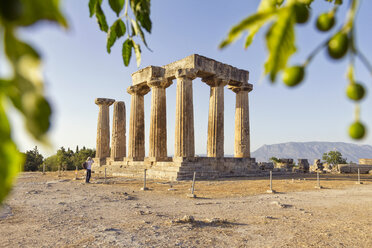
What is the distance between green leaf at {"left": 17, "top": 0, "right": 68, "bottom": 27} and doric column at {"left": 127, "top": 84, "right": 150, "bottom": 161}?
2659cm

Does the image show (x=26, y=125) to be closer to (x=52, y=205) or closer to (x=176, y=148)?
(x=52, y=205)

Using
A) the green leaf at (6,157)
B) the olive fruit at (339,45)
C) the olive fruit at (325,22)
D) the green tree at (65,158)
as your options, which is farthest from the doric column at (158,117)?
the green leaf at (6,157)

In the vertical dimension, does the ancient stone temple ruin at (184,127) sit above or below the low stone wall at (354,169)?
above

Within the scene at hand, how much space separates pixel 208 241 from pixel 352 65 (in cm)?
582

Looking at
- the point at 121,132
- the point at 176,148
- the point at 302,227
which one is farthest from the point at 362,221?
the point at 121,132

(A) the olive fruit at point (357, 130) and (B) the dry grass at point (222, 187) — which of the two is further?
(B) the dry grass at point (222, 187)

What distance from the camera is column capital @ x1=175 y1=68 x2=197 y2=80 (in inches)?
865

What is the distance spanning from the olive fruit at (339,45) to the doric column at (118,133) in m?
29.3

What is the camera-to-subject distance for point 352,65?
2.19 feet

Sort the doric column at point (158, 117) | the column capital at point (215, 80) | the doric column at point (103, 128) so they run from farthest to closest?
the doric column at point (103, 128) → the doric column at point (158, 117) → the column capital at point (215, 80)

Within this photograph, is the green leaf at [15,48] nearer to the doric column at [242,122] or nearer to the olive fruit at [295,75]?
the olive fruit at [295,75]

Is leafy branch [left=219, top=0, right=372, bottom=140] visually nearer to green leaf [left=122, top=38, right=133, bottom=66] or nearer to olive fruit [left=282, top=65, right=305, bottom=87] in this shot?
olive fruit [left=282, top=65, right=305, bottom=87]

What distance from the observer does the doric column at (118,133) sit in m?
29.3

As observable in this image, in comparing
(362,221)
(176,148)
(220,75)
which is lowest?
(362,221)
